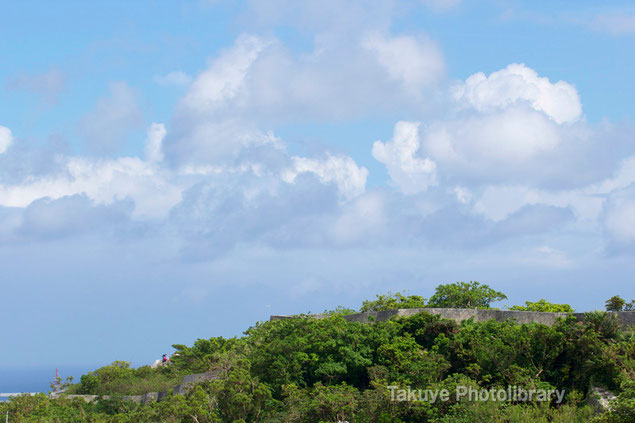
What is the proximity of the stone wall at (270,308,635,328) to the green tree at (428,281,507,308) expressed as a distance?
6901 millimetres

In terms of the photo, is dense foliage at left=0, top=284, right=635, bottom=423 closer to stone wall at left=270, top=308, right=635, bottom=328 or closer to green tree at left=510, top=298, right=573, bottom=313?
stone wall at left=270, top=308, right=635, bottom=328

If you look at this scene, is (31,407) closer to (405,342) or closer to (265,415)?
(265,415)

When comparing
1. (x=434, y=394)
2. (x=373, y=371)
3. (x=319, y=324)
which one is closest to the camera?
(x=434, y=394)

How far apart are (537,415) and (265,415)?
8773mm

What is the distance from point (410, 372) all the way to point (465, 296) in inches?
519

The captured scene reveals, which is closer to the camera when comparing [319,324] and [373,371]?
[373,371]

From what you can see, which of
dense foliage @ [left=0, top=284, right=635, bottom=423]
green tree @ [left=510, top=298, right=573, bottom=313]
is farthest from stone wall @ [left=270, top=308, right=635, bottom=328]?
green tree @ [left=510, top=298, right=573, bottom=313]

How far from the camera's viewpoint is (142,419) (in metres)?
24.7

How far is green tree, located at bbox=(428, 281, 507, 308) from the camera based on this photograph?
111 feet

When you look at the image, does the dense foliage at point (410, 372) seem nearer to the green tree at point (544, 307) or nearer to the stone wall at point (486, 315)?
the stone wall at point (486, 315)

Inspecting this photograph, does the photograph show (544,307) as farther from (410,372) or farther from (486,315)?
(410,372)

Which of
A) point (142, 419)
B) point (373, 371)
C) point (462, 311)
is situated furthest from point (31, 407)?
point (462, 311)

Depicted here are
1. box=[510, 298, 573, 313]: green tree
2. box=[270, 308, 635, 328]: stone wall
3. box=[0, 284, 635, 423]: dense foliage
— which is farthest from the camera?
box=[510, 298, 573, 313]: green tree

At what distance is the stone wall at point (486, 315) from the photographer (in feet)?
67.2
